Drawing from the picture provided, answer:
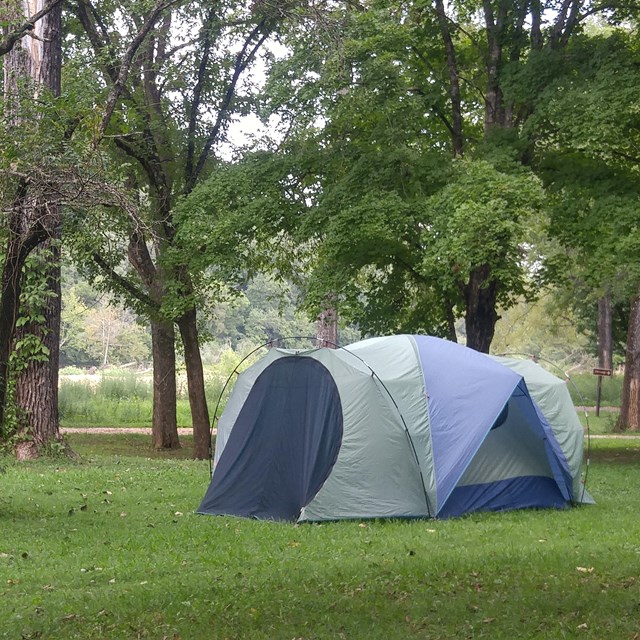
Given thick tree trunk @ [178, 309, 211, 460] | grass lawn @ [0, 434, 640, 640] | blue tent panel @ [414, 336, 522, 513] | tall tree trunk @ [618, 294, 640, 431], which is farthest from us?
tall tree trunk @ [618, 294, 640, 431]

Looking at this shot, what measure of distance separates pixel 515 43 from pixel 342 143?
3660mm

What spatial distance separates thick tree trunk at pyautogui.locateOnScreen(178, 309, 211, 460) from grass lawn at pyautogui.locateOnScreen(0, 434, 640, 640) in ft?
27.2

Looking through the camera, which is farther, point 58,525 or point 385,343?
point 385,343

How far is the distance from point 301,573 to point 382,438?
137 inches

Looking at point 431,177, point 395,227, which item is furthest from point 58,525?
point 431,177

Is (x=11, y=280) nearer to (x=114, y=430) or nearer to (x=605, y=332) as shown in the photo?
(x=114, y=430)

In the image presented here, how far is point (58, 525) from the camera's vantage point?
9.93 meters

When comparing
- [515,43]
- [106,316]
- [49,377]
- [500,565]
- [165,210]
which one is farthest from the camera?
[106,316]

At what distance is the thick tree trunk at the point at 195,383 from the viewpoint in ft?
67.3

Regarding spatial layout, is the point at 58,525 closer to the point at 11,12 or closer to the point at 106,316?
the point at 11,12

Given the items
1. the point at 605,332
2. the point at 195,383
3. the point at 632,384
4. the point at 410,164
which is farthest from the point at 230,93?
the point at 605,332

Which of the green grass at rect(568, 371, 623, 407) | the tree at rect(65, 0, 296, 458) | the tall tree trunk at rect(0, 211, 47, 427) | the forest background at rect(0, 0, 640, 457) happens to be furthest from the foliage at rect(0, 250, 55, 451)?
the green grass at rect(568, 371, 623, 407)

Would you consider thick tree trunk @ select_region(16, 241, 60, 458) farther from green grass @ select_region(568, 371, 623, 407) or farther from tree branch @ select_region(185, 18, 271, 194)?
green grass @ select_region(568, 371, 623, 407)

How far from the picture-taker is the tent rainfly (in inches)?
434
